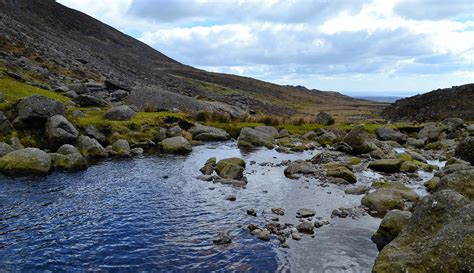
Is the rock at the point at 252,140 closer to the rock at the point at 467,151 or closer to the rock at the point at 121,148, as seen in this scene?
the rock at the point at 121,148

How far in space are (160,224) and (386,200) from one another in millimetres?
13631

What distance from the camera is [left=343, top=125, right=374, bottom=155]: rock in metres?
45.9

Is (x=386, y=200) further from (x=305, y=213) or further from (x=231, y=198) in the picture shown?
(x=231, y=198)

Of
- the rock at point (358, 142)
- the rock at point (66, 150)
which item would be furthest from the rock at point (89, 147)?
the rock at point (358, 142)

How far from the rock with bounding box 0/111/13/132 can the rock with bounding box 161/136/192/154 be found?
588 inches

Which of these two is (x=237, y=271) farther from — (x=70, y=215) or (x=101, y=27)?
(x=101, y=27)

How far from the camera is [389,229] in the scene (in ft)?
61.4

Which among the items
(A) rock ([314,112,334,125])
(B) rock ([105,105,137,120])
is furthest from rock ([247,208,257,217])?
(A) rock ([314,112,334,125])

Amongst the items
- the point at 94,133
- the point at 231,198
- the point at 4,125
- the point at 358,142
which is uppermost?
the point at 4,125

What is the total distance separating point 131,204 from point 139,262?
803cm

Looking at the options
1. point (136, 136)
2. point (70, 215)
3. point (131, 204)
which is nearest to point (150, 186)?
point (131, 204)

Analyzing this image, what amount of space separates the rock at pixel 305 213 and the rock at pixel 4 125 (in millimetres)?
28531

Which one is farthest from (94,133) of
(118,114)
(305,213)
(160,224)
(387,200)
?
(387,200)

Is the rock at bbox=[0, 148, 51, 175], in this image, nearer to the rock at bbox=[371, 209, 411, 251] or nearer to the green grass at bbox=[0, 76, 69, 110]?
the green grass at bbox=[0, 76, 69, 110]
